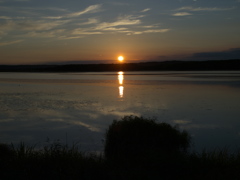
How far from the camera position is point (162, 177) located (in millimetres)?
5570

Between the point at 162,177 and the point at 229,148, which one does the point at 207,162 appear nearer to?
the point at 162,177

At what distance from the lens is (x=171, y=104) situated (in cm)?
1697

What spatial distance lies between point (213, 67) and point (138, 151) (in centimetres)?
9663

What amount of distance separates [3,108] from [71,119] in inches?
203

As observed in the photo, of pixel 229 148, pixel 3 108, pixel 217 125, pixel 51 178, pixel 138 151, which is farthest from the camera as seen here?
Result: pixel 3 108

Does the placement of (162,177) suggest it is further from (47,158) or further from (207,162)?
(47,158)

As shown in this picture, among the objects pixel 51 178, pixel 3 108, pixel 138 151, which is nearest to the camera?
pixel 51 178

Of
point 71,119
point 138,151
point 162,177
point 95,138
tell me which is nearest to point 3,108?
point 71,119

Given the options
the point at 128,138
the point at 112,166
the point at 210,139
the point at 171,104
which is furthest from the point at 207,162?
the point at 171,104

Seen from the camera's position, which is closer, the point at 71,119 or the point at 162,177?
the point at 162,177

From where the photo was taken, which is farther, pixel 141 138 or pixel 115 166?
pixel 141 138

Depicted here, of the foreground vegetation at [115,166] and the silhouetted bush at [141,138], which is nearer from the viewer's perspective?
the foreground vegetation at [115,166]

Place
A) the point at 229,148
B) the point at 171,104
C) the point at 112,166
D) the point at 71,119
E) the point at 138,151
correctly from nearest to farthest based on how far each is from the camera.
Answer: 1. the point at 112,166
2. the point at 138,151
3. the point at 229,148
4. the point at 71,119
5. the point at 171,104

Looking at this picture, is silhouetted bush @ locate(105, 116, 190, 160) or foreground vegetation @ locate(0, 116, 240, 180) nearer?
foreground vegetation @ locate(0, 116, 240, 180)
